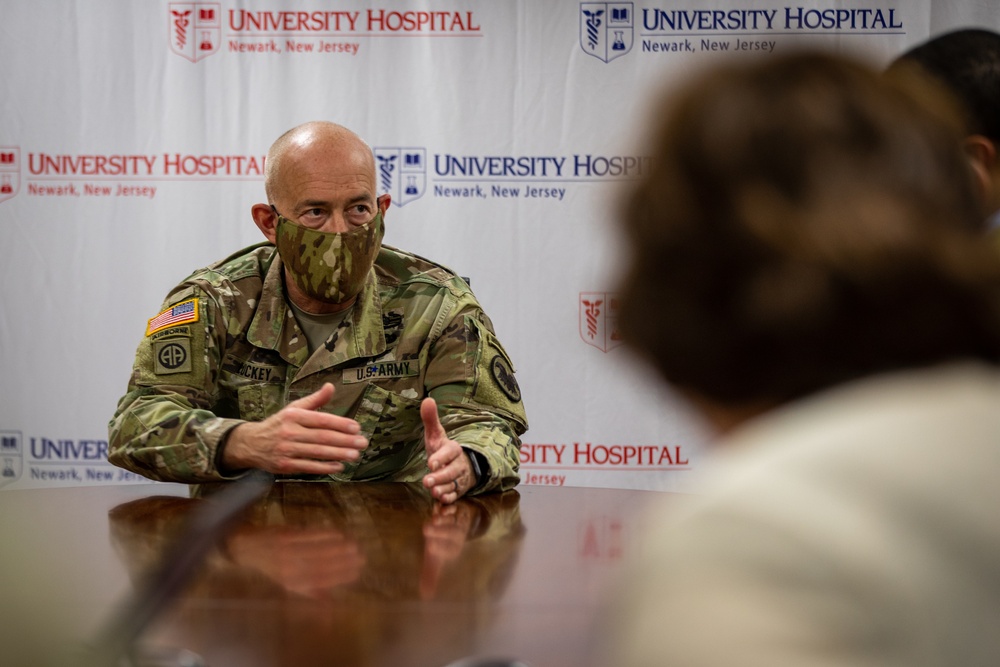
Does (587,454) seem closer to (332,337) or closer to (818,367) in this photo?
(332,337)

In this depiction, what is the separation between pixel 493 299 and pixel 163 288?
1267mm

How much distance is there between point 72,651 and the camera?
0.59 m

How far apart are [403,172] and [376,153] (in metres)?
0.13

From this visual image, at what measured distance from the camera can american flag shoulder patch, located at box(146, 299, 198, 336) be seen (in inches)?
97.6

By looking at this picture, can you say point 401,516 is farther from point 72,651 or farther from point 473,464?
point 72,651

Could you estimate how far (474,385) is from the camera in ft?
8.05

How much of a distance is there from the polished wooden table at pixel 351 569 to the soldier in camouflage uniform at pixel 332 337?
0.31m

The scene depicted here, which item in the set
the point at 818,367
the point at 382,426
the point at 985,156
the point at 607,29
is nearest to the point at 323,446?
the point at 382,426

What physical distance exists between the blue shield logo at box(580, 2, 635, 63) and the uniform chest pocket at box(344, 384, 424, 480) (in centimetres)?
204

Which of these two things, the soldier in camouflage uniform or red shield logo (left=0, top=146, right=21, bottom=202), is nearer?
the soldier in camouflage uniform

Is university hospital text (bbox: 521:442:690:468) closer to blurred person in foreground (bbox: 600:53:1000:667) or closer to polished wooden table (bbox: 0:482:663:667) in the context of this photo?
polished wooden table (bbox: 0:482:663:667)

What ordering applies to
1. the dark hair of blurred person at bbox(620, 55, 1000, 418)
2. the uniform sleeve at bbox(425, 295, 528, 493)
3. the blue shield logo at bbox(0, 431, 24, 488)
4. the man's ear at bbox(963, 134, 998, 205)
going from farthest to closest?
the blue shield logo at bbox(0, 431, 24, 488) < the uniform sleeve at bbox(425, 295, 528, 493) < the man's ear at bbox(963, 134, 998, 205) < the dark hair of blurred person at bbox(620, 55, 1000, 418)


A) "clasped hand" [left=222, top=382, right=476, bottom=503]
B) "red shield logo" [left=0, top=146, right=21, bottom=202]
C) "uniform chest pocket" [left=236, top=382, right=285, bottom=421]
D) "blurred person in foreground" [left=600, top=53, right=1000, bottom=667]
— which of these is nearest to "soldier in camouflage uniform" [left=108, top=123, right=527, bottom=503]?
"uniform chest pocket" [left=236, top=382, right=285, bottom=421]

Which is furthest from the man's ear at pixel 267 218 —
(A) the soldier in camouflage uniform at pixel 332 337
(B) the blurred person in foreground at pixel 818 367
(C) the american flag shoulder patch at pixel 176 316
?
(B) the blurred person in foreground at pixel 818 367
